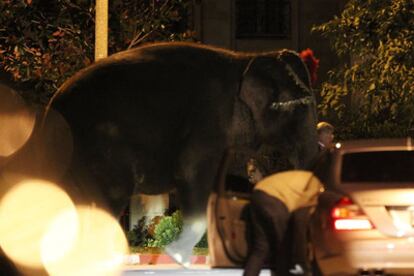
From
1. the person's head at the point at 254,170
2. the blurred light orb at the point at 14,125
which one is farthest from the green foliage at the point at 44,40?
the person's head at the point at 254,170

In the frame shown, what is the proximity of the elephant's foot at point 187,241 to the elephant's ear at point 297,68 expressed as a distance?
4.56 feet

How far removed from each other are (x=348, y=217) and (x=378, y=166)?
0.85 meters

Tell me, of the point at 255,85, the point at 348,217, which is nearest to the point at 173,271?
the point at 255,85

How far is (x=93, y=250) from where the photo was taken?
381 inches

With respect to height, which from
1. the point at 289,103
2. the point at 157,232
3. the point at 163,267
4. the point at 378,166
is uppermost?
the point at 289,103

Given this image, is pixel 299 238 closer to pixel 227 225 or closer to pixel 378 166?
pixel 227 225

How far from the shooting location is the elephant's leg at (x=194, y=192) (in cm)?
899

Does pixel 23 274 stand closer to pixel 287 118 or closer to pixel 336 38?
pixel 287 118

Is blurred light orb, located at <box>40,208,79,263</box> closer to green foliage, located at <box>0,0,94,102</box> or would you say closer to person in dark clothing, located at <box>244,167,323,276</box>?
person in dark clothing, located at <box>244,167,323,276</box>

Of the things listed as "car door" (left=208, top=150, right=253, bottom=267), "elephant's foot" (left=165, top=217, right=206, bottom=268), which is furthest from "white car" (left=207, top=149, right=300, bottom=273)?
"elephant's foot" (left=165, top=217, right=206, bottom=268)

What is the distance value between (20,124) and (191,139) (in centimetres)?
190

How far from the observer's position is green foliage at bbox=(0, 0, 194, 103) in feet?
55.1

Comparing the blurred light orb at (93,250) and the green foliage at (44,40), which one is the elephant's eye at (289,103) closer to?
the blurred light orb at (93,250)

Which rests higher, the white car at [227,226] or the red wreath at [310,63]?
the red wreath at [310,63]
